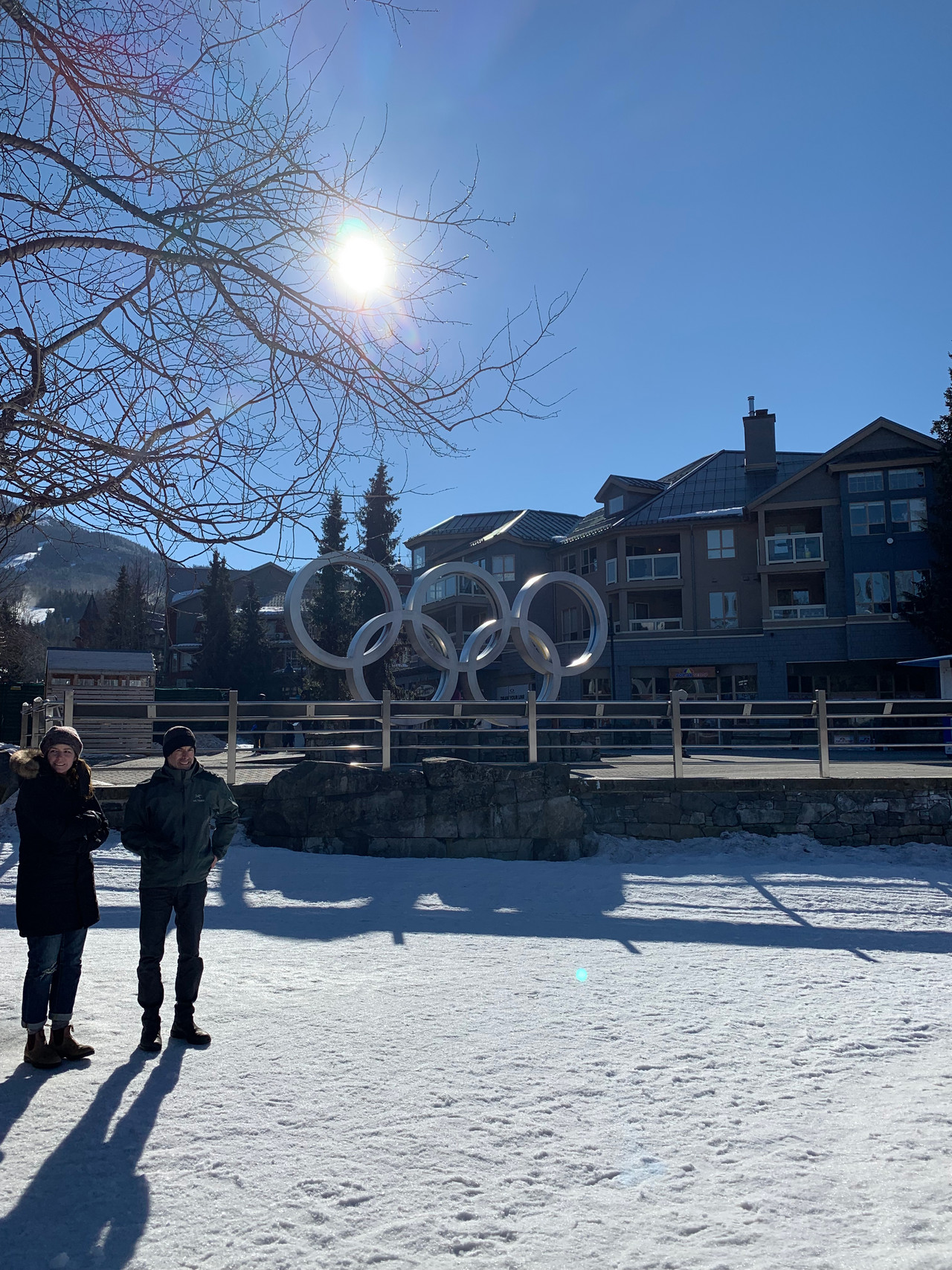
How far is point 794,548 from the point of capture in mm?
34844

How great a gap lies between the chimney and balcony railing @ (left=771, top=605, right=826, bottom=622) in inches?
274

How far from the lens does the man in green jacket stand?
463 cm

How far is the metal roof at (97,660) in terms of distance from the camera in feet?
78.8

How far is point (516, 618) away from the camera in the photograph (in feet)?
68.8

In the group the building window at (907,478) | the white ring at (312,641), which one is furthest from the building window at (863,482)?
the white ring at (312,641)

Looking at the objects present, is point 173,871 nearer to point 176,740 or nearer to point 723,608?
point 176,740

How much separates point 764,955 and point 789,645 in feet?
97.3

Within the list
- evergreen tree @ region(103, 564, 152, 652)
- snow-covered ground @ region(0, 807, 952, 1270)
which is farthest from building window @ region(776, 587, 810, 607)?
snow-covered ground @ region(0, 807, 952, 1270)

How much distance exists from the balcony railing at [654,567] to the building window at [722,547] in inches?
52.7

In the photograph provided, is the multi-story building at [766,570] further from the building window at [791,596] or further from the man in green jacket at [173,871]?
the man in green jacket at [173,871]

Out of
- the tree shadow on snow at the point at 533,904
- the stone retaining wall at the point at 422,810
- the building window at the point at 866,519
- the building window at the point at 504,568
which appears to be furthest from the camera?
the building window at the point at 504,568

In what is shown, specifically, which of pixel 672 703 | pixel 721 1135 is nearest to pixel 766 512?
pixel 672 703

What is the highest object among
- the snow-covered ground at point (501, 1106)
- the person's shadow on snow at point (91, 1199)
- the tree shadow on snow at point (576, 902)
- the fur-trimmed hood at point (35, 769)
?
the fur-trimmed hood at point (35, 769)

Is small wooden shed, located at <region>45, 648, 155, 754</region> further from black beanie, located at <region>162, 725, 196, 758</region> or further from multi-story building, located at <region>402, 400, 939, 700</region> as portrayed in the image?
multi-story building, located at <region>402, 400, 939, 700</region>
